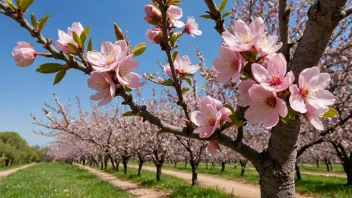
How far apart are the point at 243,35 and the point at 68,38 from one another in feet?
2.75

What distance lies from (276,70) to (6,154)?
7018cm

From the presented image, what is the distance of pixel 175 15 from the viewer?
1.46 metres

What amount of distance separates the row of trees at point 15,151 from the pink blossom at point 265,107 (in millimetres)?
61009

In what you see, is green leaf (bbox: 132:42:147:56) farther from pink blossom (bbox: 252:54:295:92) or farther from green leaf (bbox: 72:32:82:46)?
pink blossom (bbox: 252:54:295:92)

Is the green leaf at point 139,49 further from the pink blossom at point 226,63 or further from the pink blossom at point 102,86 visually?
the pink blossom at point 226,63

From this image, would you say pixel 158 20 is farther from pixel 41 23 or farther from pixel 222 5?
pixel 41 23

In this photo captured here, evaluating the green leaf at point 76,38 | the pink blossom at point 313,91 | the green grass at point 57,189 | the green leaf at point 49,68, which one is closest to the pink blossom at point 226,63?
the pink blossom at point 313,91

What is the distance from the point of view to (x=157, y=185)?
44.9 ft

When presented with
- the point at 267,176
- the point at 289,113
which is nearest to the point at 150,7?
the point at 289,113

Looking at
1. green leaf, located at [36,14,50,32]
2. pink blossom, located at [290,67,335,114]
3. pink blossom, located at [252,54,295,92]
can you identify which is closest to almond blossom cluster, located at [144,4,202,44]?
green leaf, located at [36,14,50,32]

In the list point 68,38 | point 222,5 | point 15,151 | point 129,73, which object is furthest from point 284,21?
point 15,151

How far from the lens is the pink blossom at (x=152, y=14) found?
1.34 m

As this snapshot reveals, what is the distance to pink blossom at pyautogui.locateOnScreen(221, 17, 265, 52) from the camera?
1.04m

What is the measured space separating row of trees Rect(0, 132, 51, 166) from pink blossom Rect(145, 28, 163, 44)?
6053 cm
